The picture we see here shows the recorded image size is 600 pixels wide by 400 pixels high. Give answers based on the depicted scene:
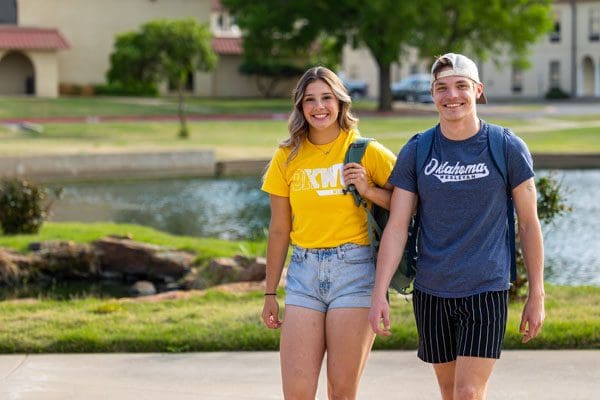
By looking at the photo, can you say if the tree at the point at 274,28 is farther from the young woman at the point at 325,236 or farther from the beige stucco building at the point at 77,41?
the young woman at the point at 325,236

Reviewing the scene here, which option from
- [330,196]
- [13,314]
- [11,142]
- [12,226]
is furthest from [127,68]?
[330,196]

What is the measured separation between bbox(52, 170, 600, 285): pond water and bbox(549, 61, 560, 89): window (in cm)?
4908

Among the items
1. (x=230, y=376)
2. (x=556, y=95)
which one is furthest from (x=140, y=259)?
(x=556, y=95)

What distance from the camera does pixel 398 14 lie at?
47.0 m

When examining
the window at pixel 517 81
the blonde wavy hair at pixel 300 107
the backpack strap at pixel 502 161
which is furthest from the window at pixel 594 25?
the backpack strap at pixel 502 161

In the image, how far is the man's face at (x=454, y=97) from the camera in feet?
16.0

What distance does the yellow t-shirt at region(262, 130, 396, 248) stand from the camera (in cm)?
524

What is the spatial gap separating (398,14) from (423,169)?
42.9 m

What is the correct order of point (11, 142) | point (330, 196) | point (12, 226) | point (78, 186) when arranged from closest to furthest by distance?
point (330, 196) < point (12, 226) < point (78, 186) < point (11, 142)

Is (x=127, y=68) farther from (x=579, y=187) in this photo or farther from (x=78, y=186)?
(x=579, y=187)

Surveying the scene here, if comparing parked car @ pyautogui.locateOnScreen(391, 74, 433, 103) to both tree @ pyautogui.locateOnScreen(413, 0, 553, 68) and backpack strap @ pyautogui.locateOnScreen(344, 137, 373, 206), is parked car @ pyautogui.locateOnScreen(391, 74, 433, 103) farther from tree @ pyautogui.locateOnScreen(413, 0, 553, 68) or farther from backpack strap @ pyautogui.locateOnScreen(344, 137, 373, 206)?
backpack strap @ pyautogui.locateOnScreen(344, 137, 373, 206)

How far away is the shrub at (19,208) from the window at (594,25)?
198 feet

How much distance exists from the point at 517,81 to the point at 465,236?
230 feet

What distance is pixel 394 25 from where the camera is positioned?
47.8 meters
